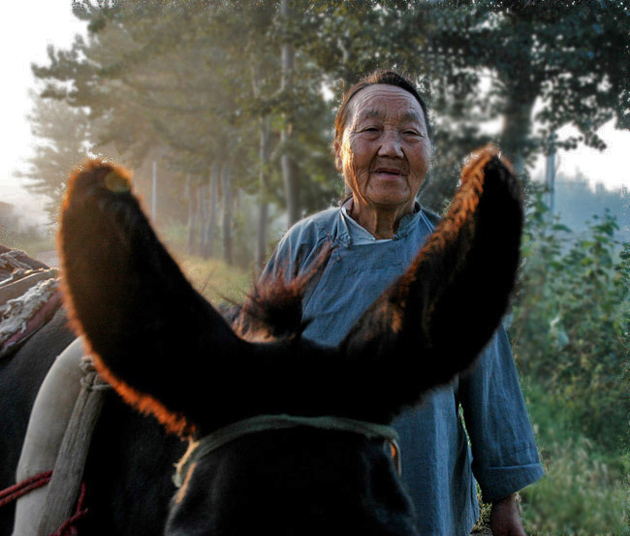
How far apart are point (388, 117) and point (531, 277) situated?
4.35 metres

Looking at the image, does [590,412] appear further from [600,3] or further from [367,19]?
[367,19]

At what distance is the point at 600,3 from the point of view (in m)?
4.27

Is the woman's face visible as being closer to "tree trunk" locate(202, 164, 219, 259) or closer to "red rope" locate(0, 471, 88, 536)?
"red rope" locate(0, 471, 88, 536)

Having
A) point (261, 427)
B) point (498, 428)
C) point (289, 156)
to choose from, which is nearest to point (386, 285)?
point (498, 428)

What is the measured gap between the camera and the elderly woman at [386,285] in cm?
184

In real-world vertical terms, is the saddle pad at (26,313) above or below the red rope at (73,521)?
above

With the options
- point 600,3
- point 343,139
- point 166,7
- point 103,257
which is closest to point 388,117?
point 343,139

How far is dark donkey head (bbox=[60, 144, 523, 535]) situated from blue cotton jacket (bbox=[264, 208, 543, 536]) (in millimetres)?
676

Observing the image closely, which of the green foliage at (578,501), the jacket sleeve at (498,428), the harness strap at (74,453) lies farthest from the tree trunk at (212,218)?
the harness strap at (74,453)

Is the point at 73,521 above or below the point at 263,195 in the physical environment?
below

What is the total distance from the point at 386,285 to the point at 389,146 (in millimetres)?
560

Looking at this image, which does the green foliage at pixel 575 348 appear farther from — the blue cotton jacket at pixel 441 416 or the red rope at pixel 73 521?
the red rope at pixel 73 521

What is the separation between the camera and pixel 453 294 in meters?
1.02

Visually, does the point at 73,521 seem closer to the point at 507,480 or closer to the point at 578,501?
the point at 507,480
